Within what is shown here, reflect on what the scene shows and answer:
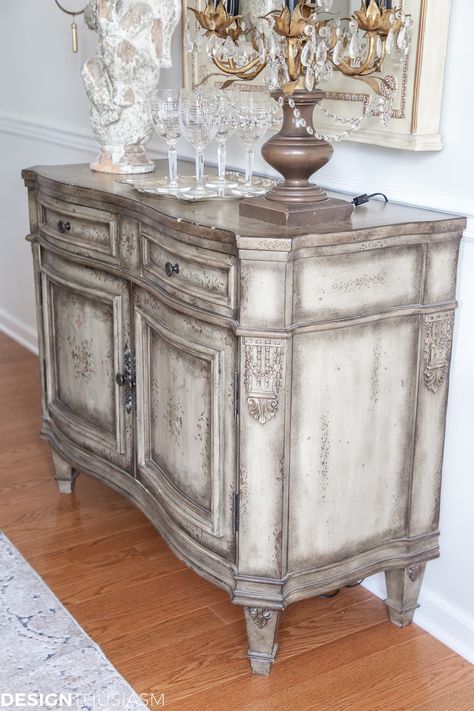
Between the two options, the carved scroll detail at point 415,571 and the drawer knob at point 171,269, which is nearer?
the drawer knob at point 171,269

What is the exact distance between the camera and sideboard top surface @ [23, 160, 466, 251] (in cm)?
169

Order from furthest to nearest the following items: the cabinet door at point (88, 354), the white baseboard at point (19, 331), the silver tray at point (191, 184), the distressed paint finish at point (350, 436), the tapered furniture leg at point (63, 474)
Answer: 1. the white baseboard at point (19, 331)
2. the tapered furniture leg at point (63, 474)
3. the cabinet door at point (88, 354)
4. the silver tray at point (191, 184)
5. the distressed paint finish at point (350, 436)

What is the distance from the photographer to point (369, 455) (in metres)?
1.94

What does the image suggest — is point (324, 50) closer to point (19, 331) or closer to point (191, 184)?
point (191, 184)

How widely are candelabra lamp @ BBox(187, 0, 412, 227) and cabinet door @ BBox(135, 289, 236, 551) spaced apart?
0.29 m

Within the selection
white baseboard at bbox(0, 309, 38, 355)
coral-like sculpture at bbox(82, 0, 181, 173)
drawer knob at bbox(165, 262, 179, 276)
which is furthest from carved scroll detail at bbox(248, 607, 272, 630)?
white baseboard at bbox(0, 309, 38, 355)

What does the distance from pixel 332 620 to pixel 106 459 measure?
742 mm

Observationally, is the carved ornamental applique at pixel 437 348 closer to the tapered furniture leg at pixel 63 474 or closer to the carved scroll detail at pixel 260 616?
the carved scroll detail at pixel 260 616

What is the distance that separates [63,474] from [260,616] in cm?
109

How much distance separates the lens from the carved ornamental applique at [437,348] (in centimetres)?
193

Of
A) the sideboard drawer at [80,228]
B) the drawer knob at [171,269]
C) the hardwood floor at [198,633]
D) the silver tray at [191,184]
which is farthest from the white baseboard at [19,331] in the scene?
the drawer knob at [171,269]

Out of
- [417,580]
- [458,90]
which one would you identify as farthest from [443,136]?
[417,580]

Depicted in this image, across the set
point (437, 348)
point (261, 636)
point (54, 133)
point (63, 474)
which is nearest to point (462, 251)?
point (437, 348)

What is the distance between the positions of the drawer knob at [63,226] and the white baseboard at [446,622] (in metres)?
1.32
